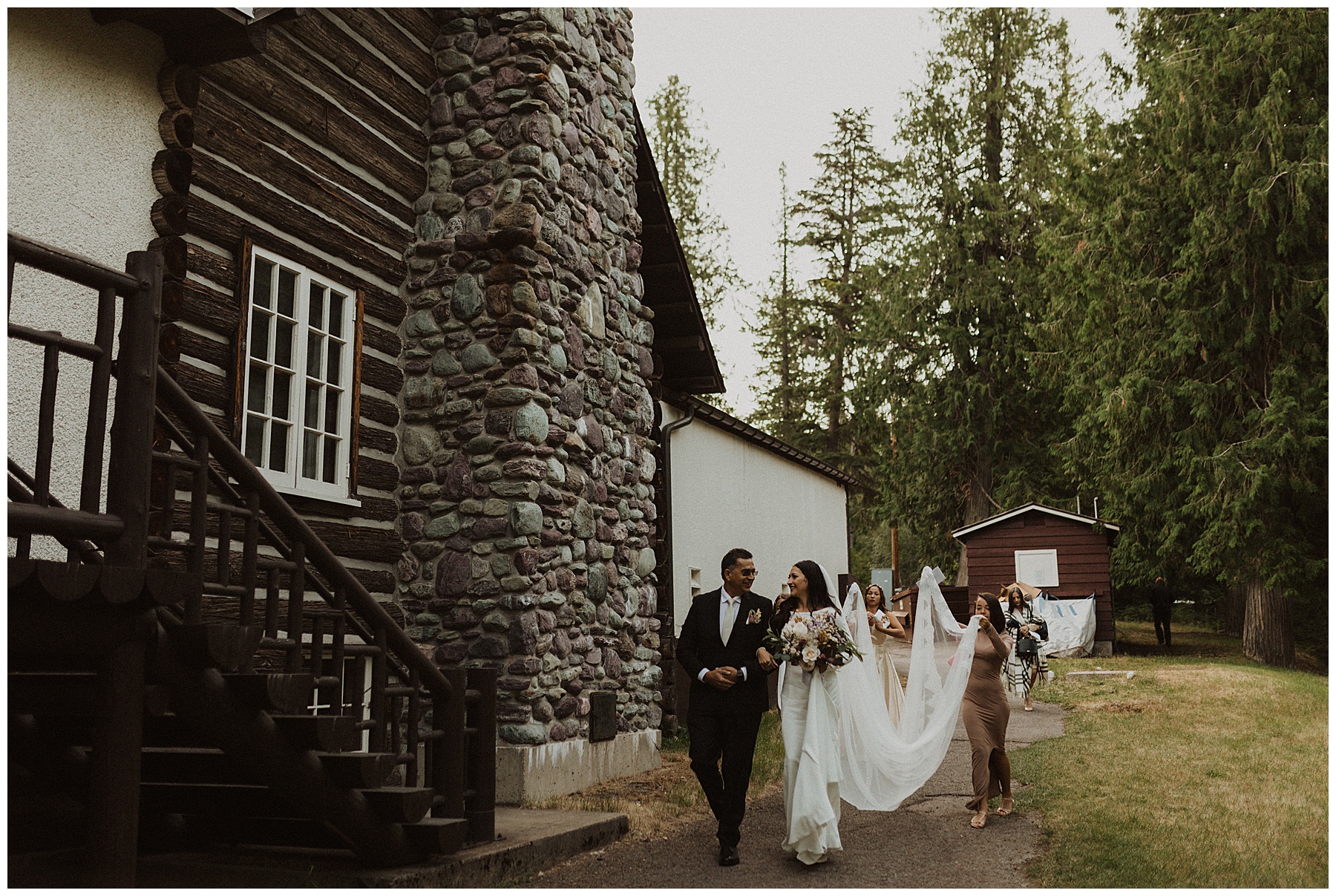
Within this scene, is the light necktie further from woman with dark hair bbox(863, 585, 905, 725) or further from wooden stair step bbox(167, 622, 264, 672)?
wooden stair step bbox(167, 622, 264, 672)

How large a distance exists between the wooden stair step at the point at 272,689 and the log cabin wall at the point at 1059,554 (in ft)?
78.6

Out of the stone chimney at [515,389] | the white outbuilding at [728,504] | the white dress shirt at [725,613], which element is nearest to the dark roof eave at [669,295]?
the white outbuilding at [728,504]

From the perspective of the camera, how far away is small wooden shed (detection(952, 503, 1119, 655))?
89.2ft

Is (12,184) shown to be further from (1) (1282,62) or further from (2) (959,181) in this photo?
(2) (959,181)

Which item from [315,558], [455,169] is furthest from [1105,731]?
[315,558]

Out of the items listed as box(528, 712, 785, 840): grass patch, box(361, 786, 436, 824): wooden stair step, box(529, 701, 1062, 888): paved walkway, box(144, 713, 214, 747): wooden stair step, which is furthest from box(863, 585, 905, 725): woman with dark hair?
box(144, 713, 214, 747): wooden stair step

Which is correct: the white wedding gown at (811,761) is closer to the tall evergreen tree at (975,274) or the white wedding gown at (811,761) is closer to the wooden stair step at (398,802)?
the wooden stair step at (398,802)

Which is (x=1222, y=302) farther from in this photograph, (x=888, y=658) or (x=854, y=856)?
(x=854, y=856)

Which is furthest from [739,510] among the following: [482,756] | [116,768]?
[116,768]

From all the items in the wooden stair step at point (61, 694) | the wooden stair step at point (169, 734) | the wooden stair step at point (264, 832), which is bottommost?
the wooden stair step at point (264, 832)

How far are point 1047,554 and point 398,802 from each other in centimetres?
2419

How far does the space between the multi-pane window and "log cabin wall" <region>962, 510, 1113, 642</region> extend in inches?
839

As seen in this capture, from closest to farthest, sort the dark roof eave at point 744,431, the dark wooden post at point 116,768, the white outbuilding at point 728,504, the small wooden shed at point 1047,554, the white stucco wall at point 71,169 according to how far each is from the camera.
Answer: the dark wooden post at point 116,768
the white stucco wall at point 71,169
the dark roof eave at point 744,431
the white outbuilding at point 728,504
the small wooden shed at point 1047,554

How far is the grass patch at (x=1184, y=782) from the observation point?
23.7 feet
